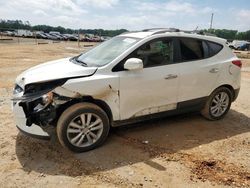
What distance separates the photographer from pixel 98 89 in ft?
14.1

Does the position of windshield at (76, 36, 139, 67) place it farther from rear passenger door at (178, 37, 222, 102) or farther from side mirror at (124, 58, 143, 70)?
rear passenger door at (178, 37, 222, 102)

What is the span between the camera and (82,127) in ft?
14.1

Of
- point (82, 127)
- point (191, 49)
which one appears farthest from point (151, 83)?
point (82, 127)

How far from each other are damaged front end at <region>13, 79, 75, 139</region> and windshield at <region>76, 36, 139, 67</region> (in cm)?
83

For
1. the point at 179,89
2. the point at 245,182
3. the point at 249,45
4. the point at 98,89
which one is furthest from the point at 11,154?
the point at 249,45

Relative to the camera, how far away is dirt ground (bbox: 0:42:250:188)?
3693mm

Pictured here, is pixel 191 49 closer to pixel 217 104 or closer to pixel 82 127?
pixel 217 104

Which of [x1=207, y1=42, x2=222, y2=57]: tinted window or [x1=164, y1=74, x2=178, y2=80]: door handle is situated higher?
[x1=207, y1=42, x2=222, y2=57]: tinted window

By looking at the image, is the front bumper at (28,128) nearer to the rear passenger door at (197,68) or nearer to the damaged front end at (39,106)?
the damaged front end at (39,106)

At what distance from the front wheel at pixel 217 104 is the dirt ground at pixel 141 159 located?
0.28 metres

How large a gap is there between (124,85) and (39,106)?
4.27 ft

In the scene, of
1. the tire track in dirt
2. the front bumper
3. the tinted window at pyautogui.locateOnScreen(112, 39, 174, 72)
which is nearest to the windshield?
the tinted window at pyautogui.locateOnScreen(112, 39, 174, 72)

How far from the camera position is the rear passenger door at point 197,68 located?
5145mm

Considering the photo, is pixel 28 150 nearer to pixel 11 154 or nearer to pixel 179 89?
pixel 11 154
